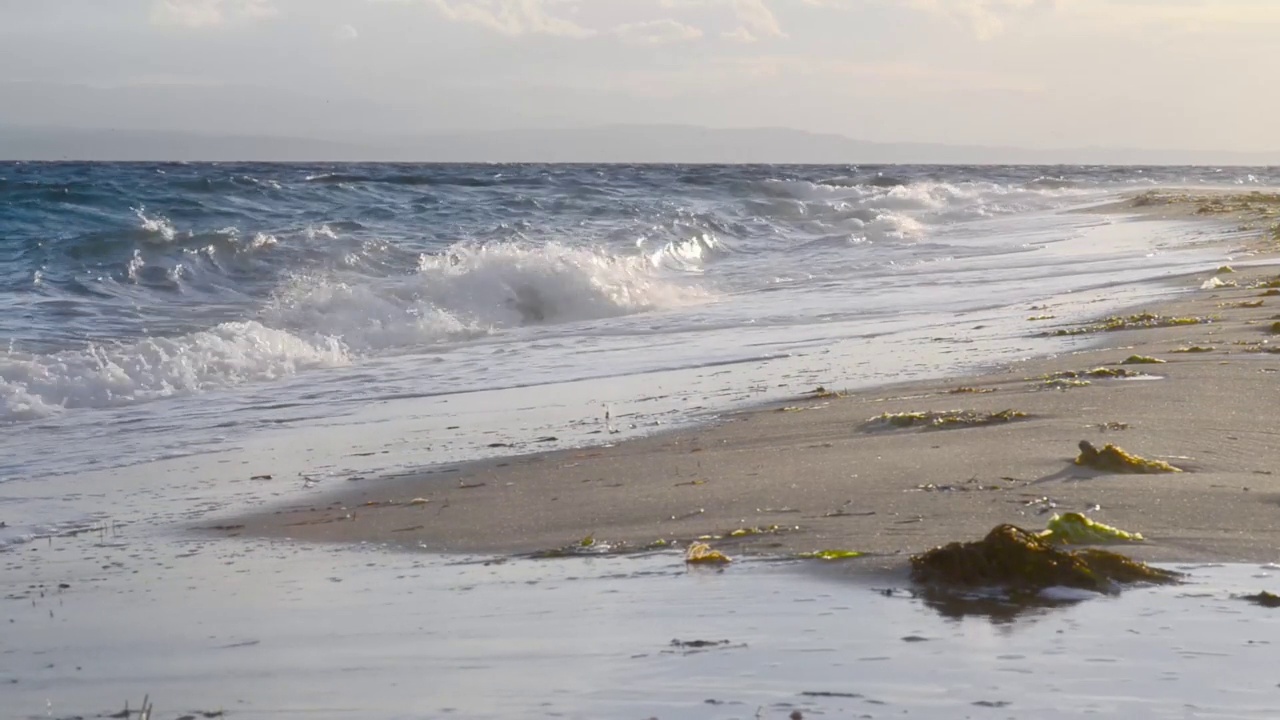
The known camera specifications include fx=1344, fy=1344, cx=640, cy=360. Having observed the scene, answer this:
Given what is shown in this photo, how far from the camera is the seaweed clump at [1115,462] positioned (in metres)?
4.75

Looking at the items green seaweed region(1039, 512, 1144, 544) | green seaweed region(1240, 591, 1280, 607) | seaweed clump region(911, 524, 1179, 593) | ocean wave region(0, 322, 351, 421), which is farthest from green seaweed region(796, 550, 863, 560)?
ocean wave region(0, 322, 351, 421)

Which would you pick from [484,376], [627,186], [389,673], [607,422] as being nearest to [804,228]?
[627,186]

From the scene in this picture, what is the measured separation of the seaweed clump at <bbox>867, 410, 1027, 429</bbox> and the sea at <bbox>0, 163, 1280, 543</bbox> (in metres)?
1.27

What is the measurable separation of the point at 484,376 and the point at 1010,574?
266 inches

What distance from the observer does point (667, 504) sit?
4969 mm

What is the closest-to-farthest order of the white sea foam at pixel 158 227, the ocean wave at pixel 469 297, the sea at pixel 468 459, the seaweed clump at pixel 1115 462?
the sea at pixel 468 459 → the seaweed clump at pixel 1115 462 → the ocean wave at pixel 469 297 → the white sea foam at pixel 158 227

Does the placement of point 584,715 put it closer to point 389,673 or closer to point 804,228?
point 389,673

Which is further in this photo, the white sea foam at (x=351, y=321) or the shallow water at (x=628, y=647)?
the white sea foam at (x=351, y=321)

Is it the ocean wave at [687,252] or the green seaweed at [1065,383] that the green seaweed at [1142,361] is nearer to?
the green seaweed at [1065,383]

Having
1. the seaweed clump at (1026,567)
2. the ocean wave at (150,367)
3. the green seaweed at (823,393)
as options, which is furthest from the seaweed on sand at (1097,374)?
the ocean wave at (150,367)

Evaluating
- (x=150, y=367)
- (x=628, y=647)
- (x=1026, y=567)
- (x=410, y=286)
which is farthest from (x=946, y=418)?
(x=410, y=286)

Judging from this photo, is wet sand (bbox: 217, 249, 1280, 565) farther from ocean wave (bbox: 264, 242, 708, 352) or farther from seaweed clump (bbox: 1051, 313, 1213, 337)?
ocean wave (bbox: 264, 242, 708, 352)

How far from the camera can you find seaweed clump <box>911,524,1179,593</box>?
3439mm

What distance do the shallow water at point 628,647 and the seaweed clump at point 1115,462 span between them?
1.23m
